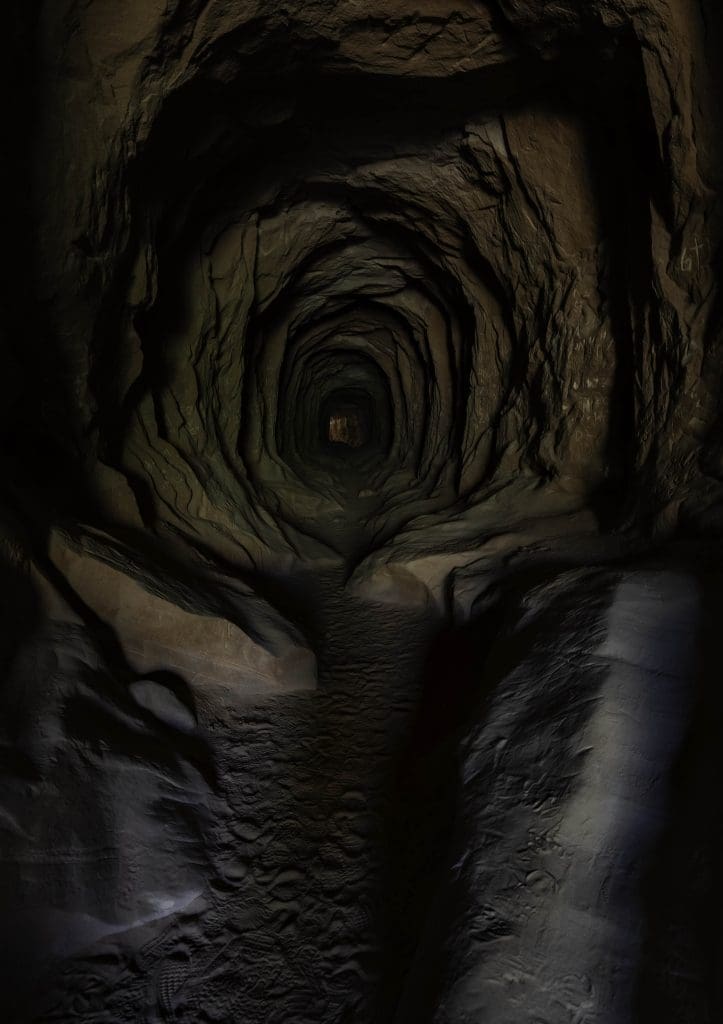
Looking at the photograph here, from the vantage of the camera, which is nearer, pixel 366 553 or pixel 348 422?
pixel 366 553

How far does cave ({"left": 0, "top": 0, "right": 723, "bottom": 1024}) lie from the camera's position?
197 cm

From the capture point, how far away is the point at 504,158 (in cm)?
436

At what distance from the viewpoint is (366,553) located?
6.00 meters

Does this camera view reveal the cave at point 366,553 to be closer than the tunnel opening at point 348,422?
Yes

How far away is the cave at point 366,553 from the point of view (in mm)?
1973

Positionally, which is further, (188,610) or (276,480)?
(276,480)

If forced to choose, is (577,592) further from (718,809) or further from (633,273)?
(633,273)

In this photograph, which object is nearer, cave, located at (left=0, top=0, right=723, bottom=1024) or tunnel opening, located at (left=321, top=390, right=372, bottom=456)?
cave, located at (left=0, top=0, right=723, bottom=1024)

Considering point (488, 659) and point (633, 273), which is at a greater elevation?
point (633, 273)

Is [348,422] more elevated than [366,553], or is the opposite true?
[348,422]

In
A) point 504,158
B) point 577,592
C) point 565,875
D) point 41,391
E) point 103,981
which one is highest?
point 504,158

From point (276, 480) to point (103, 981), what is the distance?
552 cm

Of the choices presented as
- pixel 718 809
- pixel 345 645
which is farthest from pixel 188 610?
pixel 718 809

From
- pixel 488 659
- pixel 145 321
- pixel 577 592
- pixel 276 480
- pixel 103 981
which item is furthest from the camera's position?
pixel 276 480
